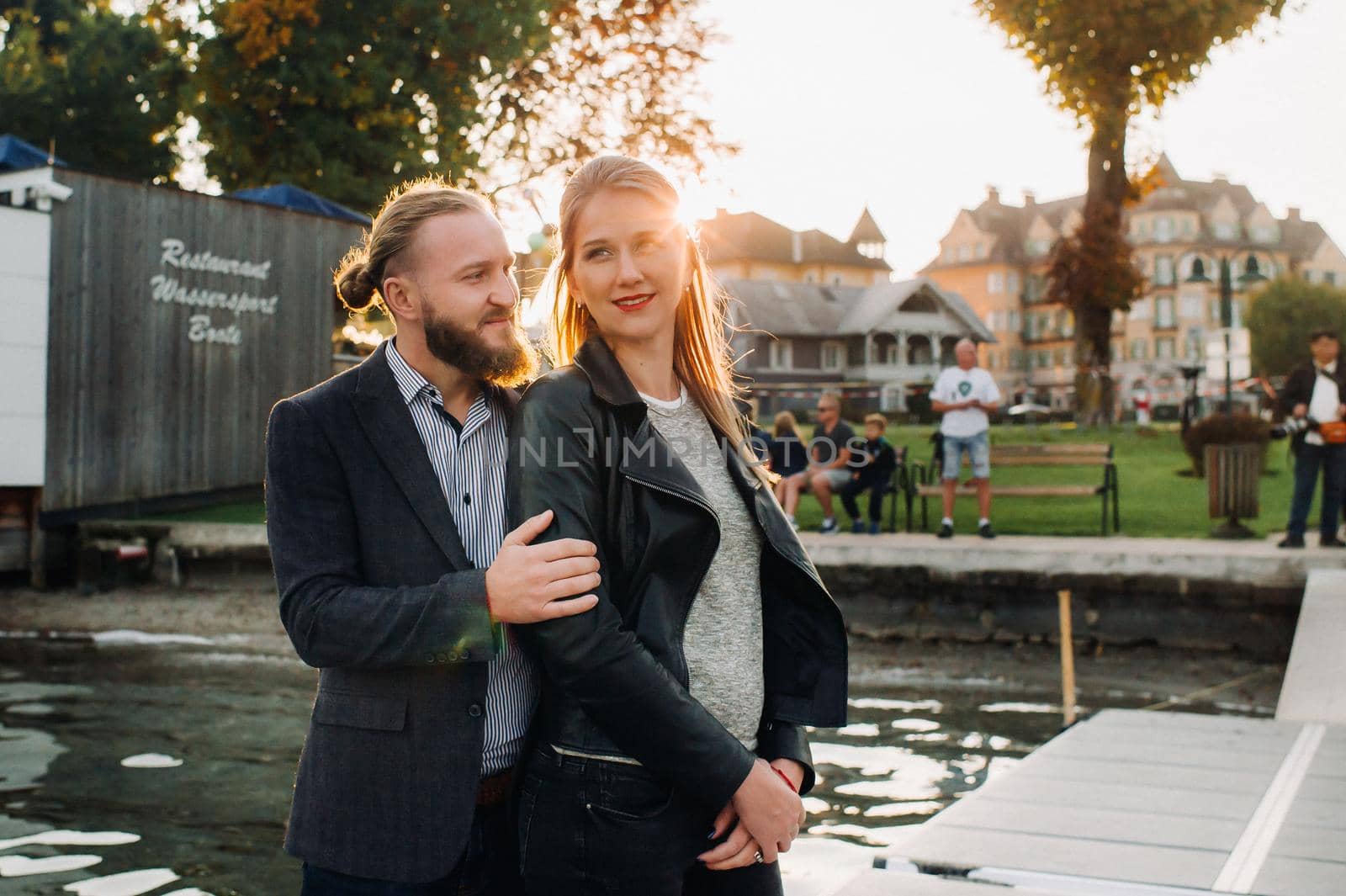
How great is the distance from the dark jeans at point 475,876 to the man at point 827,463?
1101cm

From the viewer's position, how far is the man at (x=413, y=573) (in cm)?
198

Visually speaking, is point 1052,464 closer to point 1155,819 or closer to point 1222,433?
point 1222,433

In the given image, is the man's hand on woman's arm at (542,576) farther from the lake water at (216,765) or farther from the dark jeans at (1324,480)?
the dark jeans at (1324,480)

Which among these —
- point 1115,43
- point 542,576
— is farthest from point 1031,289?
point 542,576

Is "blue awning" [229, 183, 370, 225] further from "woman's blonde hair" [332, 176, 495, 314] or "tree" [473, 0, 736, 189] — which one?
"woman's blonde hair" [332, 176, 495, 314]

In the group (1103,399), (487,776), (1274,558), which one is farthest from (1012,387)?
(487,776)

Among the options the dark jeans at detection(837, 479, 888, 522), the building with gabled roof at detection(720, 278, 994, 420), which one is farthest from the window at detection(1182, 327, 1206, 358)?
the dark jeans at detection(837, 479, 888, 522)

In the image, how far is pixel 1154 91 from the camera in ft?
77.9

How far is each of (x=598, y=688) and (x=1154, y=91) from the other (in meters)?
24.9

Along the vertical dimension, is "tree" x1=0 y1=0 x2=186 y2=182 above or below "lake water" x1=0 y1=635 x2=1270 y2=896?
above

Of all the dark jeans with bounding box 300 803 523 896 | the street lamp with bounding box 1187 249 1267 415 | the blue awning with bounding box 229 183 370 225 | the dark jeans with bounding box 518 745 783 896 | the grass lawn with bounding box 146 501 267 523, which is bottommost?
the dark jeans with bounding box 300 803 523 896

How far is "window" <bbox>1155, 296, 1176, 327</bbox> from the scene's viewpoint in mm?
93688

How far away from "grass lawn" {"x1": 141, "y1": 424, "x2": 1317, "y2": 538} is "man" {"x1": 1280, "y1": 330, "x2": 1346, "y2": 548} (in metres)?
1.34

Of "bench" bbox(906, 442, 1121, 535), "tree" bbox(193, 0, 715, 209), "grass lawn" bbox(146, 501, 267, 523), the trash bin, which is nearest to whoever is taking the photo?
the trash bin
